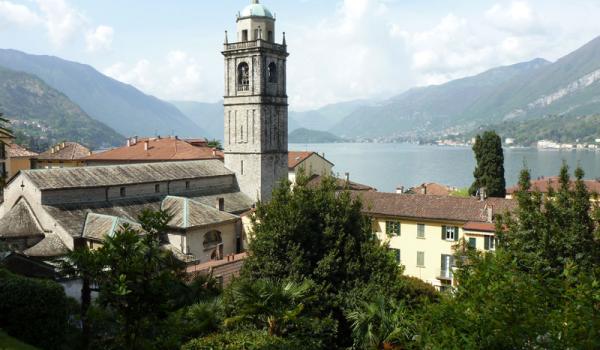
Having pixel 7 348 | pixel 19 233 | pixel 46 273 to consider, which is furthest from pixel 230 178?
pixel 7 348

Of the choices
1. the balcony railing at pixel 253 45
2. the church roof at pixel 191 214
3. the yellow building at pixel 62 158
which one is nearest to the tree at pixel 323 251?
the church roof at pixel 191 214

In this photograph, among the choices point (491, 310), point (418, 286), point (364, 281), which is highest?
point (491, 310)

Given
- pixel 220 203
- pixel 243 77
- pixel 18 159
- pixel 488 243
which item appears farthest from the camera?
pixel 18 159

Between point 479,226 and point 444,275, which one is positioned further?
point 444,275

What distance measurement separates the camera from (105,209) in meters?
37.9

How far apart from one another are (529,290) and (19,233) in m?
31.1

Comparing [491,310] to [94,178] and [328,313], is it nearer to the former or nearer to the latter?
[328,313]

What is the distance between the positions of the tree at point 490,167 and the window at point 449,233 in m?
22.0

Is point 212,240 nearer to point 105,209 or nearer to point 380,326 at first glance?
point 105,209

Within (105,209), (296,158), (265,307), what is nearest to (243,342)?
(265,307)

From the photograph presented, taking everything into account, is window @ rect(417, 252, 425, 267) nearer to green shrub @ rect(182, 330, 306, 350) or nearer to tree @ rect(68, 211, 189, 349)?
green shrub @ rect(182, 330, 306, 350)

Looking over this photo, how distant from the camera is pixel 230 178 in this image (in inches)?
1960

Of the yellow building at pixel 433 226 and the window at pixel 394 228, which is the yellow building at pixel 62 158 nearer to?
the window at pixel 394 228

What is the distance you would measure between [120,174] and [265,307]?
2724 cm
